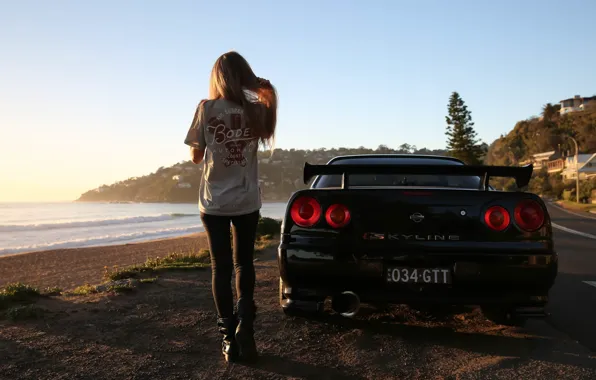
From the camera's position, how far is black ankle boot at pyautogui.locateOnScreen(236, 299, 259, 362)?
284 cm

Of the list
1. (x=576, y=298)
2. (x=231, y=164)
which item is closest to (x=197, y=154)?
(x=231, y=164)

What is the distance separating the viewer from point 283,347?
3.18 metres

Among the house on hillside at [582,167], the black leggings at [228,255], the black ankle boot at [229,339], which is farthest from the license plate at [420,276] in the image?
the house on hillside at [582,167]

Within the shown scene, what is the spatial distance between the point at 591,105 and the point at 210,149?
139615 millimetres

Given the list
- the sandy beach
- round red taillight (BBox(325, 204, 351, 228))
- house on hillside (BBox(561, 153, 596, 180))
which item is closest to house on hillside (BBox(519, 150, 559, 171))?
house on hillside (BBox(561, 153, 596, 180))

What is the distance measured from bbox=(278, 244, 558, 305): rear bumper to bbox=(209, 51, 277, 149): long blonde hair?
912 millimetres

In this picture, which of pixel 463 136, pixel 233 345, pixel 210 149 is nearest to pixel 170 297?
pixel 233 345

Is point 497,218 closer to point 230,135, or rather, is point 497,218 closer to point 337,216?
point 337,216

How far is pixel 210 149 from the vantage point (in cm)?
293

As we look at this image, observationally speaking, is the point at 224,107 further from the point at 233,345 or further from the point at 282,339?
the point at 282,339

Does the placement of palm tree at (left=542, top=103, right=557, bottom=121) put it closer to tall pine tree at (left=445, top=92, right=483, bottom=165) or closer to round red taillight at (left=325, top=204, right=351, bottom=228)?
tall pine tree at (left=445, top=92, right=483, bottom=165)

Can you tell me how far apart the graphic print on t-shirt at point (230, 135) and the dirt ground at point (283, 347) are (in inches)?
50.2

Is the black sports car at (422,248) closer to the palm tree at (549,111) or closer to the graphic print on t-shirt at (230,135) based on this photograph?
the graphic print on t-shirt at (230,135)

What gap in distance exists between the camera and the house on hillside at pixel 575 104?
12494 cm
